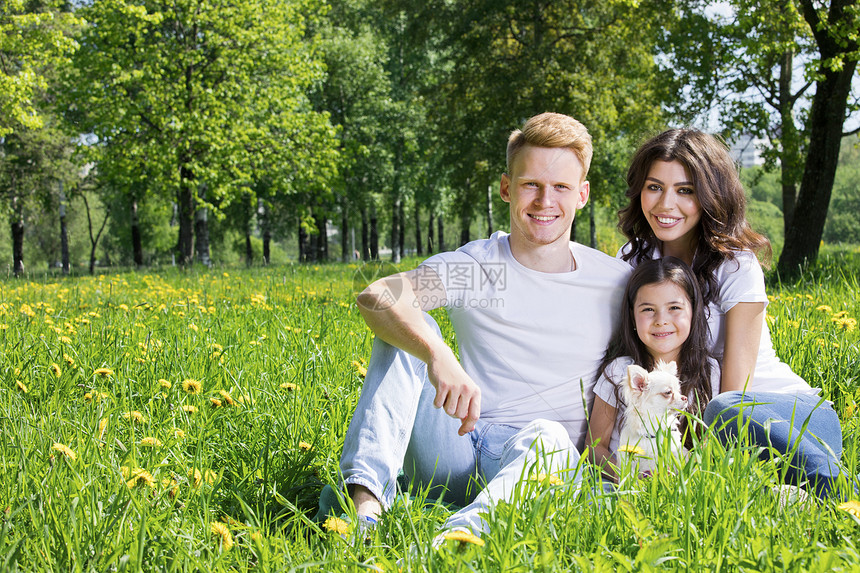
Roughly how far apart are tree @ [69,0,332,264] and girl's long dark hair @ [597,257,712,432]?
14.1 m

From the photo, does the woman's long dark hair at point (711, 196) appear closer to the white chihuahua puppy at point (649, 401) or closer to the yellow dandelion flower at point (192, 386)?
the white chihuahua puppy at point (649, 401)

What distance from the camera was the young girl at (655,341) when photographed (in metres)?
2.39

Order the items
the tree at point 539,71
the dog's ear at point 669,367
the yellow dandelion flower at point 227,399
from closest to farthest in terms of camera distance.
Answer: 1. the dog's ear at point 669,367
2. the yellow dandelion flower at point 227,399
3. the tree at point 539,71

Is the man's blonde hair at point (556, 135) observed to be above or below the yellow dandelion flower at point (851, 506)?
above

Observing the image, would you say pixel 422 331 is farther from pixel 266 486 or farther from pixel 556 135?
pixel 556 135

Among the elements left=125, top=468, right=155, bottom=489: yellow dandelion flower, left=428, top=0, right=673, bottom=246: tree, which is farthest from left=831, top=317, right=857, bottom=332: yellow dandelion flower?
left=428, top=0, right=673, bottom=246: tree

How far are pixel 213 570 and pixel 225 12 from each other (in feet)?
54.9

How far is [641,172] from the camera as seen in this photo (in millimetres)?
2824

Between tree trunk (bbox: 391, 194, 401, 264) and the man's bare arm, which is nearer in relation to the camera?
the man's bare arm

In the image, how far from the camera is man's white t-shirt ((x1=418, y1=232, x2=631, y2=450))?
95.8 inches

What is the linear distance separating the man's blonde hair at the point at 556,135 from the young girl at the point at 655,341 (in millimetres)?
514

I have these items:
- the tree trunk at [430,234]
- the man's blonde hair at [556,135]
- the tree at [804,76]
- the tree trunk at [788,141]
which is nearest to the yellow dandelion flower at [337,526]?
the man's blonde hair at [556,135]

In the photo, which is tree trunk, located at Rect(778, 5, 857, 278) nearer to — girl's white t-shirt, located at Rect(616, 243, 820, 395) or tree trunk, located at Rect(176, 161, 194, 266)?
girl's white t-shirt, located at Rect(616, 243, 820, 395)

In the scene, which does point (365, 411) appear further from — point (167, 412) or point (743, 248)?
point (743, 248)
